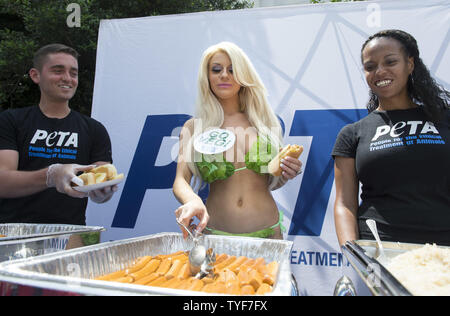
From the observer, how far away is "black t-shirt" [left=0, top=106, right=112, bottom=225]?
84.0 inches

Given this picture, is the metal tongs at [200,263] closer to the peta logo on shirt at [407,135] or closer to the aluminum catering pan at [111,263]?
the aluminum catering pan at [111,263]

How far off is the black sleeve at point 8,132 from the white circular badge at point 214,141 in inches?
51.5

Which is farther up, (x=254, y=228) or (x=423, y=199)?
(x=423, y=199)

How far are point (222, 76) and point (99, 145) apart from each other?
3.72 feet

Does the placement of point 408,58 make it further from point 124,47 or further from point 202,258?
point 124,47

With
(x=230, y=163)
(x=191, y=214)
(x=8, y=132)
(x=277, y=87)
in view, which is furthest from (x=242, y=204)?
(x=8, y=132)

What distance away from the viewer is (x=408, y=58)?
65.7 inches

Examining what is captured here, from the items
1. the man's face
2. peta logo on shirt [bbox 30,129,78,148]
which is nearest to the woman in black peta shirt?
peta logo on shirt [bbox 30,129,78,148]

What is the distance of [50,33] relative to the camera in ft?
14.7

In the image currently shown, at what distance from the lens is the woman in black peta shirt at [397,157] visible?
1415mm
